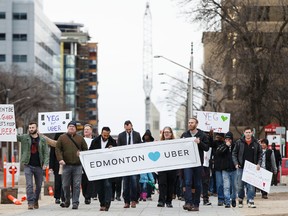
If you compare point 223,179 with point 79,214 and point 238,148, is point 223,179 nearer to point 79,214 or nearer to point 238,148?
point 238,148

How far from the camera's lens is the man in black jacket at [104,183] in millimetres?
20755

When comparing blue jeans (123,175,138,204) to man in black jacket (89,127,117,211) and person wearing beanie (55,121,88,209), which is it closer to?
man in black jacket (89,127,117,211)

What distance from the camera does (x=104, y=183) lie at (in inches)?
839

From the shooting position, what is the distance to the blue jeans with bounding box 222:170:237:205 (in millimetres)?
22297

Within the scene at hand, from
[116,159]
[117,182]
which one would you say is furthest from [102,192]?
[117,182]

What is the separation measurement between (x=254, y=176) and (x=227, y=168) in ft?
2.22

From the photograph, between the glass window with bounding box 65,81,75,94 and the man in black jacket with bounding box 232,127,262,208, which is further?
the glass window with bounding box 65,81,75,94

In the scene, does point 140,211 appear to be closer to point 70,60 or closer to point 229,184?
point 229,184

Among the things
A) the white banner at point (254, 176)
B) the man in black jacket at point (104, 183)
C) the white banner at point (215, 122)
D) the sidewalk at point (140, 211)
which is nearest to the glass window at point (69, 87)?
the white banner at point (215, 122)

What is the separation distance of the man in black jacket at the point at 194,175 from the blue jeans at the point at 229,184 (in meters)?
1.49

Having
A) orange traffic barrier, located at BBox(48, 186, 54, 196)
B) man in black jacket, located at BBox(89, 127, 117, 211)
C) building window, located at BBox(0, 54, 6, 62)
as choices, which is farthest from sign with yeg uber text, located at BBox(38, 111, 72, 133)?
building window, located at BBox(0, 54, 6, 62)

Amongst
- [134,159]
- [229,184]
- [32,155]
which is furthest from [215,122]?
[32,155]

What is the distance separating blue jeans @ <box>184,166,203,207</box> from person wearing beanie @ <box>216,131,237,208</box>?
1.53 meters

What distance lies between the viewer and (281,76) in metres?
51.0
